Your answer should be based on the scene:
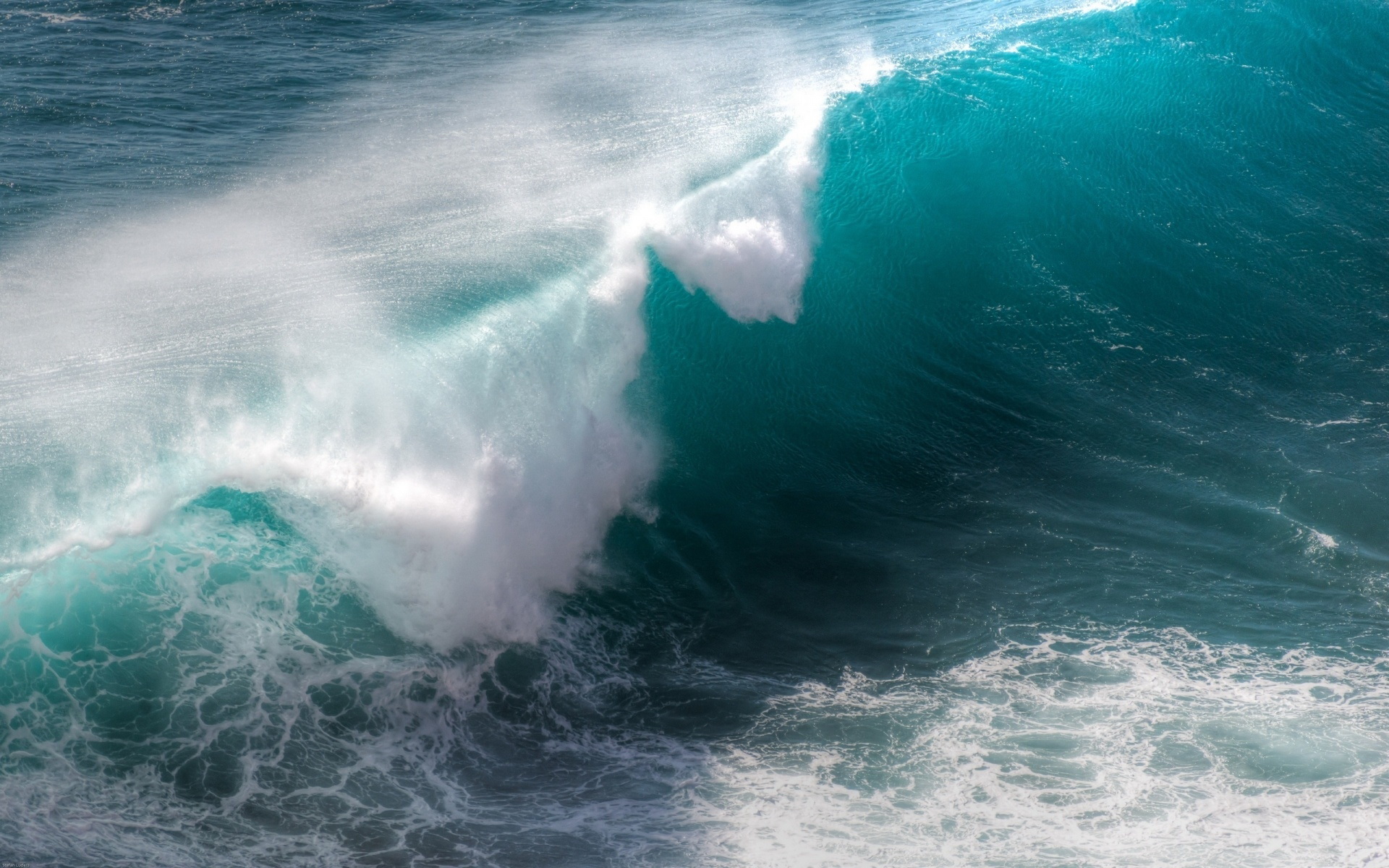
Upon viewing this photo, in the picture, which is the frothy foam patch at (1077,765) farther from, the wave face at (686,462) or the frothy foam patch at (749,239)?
the frothy foam patch at (749,239)

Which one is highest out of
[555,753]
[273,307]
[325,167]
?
[325,167]

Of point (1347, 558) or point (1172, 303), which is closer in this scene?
point (1347, 558)

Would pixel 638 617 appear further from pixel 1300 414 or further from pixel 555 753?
pixel 1300 414

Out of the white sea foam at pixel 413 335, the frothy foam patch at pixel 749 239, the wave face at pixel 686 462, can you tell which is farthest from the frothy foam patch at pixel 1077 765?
the frothy foam patch at pixel 749 239

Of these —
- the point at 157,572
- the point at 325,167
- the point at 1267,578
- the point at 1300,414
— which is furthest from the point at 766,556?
the point at 325,167

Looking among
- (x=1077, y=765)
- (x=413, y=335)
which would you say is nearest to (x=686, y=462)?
(x=413, y=335)

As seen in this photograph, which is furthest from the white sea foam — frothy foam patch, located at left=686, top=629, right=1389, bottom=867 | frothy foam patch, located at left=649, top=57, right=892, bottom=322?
frothy foam patch, located at left=686, top=629, right=1389, bottom=867

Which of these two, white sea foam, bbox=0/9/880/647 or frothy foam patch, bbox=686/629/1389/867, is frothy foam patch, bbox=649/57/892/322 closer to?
white sea foam, bbox=0/9/880/647
